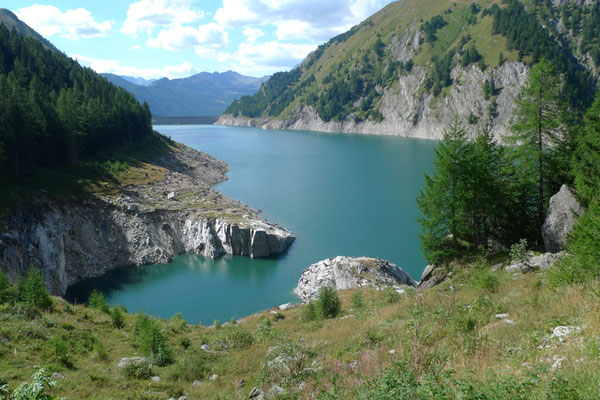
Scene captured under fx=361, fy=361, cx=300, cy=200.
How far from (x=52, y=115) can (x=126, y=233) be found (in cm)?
2535

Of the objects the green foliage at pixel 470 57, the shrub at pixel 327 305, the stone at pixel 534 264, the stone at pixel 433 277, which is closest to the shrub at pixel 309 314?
the shrub at pixel 327 305

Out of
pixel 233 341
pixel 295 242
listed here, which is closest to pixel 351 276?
pixel 295 242

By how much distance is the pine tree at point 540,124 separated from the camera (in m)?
23.2

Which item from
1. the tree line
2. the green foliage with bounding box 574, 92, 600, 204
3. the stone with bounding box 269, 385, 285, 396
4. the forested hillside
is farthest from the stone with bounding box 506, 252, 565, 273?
the forested hillside

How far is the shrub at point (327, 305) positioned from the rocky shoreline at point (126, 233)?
84.8 ft

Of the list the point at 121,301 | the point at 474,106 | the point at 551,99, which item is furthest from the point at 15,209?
the point at 474,106

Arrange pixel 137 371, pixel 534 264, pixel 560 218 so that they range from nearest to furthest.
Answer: pixel 137 371, pixel 534 264, pixel 560 218

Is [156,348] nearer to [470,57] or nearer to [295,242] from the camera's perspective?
[295,242]

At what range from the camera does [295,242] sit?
51312mm

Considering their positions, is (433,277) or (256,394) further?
(433,277)

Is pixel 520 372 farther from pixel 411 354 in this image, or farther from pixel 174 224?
pixel 174 224

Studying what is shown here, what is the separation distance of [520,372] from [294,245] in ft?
146

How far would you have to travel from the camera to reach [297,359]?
11266 millimetres

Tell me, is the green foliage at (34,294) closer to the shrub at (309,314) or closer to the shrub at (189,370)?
the shrub at (189,370)
